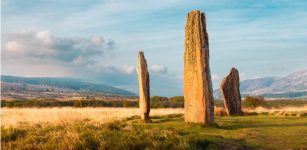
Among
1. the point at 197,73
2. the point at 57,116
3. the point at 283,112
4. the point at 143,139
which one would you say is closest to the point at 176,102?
the point at 283,112

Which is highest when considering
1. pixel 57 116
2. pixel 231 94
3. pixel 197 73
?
pixel 197 73

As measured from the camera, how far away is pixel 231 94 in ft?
98.7

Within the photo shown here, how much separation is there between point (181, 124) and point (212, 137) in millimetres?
4665

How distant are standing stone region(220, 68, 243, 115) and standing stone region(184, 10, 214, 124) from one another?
913 cm

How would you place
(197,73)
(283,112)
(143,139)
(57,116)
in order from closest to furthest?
(143,139) < (197,73) < (57,116) < (283,112)

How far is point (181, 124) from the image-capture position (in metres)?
20.7

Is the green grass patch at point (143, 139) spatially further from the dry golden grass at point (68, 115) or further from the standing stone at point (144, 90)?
the standing stone at point (144, 90)

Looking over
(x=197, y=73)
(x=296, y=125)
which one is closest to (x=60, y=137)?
(x=197, y=73)

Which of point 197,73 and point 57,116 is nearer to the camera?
point 197,73

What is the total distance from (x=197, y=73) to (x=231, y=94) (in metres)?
10.5

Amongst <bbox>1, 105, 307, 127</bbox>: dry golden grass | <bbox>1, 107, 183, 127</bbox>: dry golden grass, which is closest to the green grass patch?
<bbox>1, 105, 307, 127</bbox>: dry golden grass

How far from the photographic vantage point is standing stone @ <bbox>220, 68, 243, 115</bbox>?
29688mm

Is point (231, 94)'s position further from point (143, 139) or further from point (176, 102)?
point (176, 102)

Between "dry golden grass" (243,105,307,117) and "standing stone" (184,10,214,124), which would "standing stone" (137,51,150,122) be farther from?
"dry golden grass" (243,105,307,117)
